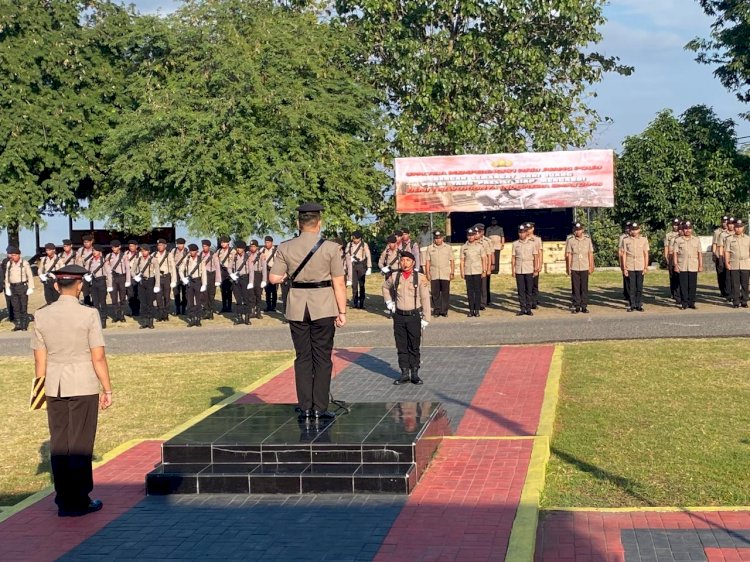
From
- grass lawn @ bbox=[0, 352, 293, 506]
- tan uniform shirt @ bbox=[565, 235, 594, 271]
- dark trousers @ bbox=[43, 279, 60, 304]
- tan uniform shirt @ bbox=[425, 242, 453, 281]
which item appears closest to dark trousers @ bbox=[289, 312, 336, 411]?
grass lawn @ bbox=[0, 352, 293, 506]

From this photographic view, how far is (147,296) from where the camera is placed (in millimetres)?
23469

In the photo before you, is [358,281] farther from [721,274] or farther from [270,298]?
[721,274]

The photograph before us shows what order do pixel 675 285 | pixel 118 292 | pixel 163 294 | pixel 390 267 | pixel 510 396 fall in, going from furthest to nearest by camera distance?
pixel 118 292, pixel 163 294, pixel 675 285, pixel 390 267, pixel 510 396

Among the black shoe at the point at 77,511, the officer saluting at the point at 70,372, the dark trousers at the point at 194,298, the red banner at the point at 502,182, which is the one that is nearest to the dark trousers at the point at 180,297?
the dark trousers at the point at 194,298

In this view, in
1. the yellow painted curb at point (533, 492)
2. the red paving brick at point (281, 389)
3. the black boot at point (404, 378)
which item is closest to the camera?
the yellow painted curb at point (533, 492)

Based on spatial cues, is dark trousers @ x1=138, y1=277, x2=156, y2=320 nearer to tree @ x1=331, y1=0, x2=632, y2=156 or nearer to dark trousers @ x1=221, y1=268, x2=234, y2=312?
dark trousers @ x1=221, y1=268, x2=234, y2=312

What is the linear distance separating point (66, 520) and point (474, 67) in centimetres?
2760

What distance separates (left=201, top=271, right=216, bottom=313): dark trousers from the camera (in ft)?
77.8

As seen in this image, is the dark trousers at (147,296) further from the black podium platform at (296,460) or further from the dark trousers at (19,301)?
the black podium platform at (296,460)

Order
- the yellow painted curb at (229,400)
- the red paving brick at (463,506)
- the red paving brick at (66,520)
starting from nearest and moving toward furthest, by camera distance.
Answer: the red paving brick at (463,506), the red paving brick at (66,520), the yellow painted curb at (229,400)

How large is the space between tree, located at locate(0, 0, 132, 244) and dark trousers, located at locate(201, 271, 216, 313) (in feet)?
33.3

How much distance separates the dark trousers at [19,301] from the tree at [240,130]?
18.8 feet

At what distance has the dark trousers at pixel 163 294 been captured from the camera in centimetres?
2380

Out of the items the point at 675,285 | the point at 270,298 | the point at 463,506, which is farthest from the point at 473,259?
the point at 463,506
